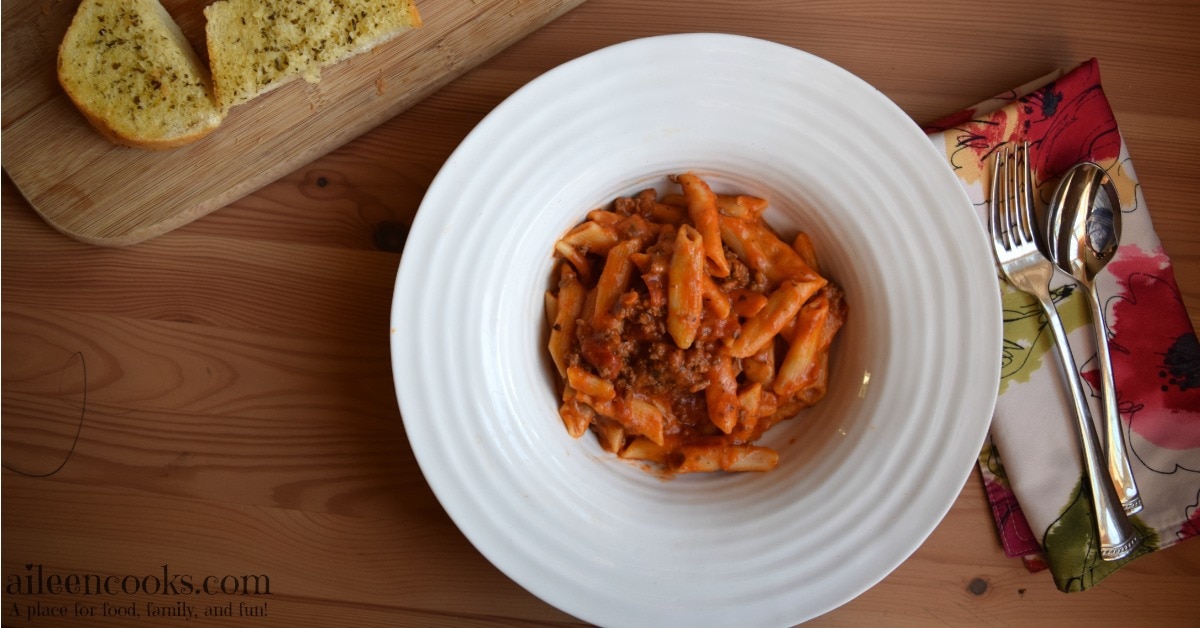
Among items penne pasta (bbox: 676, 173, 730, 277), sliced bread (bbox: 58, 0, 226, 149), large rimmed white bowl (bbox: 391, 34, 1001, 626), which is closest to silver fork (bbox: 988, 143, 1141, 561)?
large rimmed white bowl (bbox: 391, 34, 1001, 626)

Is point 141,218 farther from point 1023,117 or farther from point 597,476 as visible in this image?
point 1023,117

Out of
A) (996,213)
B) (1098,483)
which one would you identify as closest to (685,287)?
(996,213)

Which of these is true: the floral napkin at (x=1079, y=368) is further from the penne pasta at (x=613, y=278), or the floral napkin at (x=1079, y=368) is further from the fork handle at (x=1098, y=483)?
the penne pasta at (x=613, y=278)

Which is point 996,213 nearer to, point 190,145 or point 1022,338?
point 1022,338

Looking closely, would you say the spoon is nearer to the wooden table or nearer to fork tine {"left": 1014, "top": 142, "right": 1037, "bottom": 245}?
fork tine {"left": 1014, "top": 142, "right": 1037, "bottom": 245}

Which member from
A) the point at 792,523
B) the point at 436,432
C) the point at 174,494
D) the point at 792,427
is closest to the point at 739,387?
the point at 792,427
